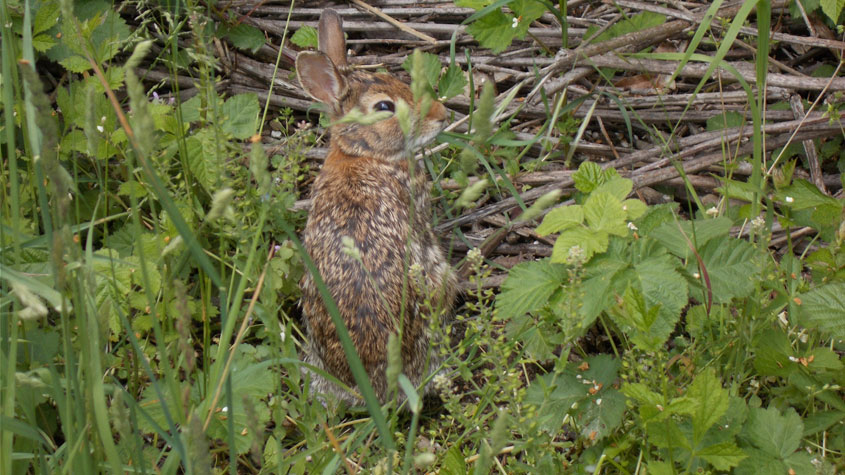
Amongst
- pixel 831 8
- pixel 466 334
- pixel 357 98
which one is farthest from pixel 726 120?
pixel 466 334

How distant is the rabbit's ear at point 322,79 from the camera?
4047 mm

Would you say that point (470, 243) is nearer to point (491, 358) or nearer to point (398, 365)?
point (491, 358)

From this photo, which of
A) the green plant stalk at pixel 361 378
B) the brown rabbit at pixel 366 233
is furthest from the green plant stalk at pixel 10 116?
the brown rabbit at pixel 366 233

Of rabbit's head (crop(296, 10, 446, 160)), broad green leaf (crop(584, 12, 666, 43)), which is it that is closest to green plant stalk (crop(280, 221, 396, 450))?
rabbit's head (crop(296, 10, 446, 160))

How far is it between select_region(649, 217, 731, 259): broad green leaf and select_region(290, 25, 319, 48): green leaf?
237 centimetres

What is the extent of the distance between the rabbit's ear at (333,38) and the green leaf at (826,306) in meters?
2.58

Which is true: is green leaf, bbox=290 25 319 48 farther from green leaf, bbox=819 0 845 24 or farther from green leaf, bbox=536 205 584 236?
green leaf, bbox=819 0 845 24

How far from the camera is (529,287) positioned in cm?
280

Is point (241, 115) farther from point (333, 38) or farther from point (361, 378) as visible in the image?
point (361, 378)

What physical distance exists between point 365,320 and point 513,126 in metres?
1.88

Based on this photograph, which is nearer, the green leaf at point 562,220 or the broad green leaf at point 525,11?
the green leaf at point 562,220

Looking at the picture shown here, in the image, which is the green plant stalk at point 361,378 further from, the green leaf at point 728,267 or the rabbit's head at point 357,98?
the rabbit's head at point 357,98

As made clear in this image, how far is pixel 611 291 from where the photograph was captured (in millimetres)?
2658

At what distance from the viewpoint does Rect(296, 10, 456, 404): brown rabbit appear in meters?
3.19
